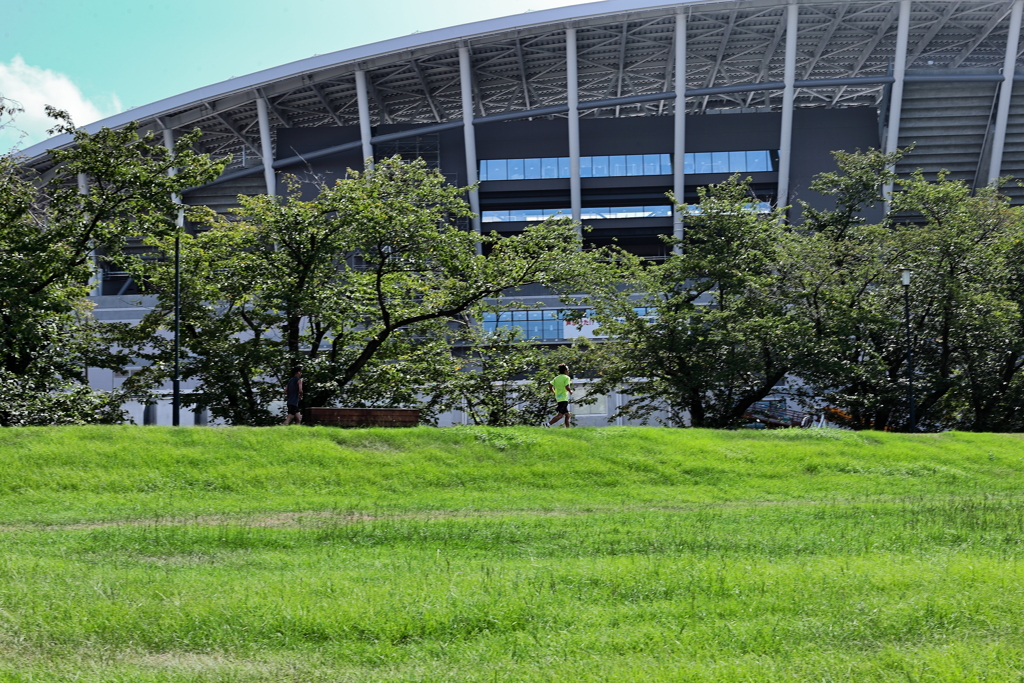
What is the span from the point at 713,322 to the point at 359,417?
1166cm

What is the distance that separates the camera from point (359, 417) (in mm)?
18047

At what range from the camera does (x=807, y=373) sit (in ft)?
81.2

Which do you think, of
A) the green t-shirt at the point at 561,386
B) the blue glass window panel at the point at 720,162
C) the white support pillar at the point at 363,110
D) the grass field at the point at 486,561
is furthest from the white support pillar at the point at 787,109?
the grass field at the point at 486,561

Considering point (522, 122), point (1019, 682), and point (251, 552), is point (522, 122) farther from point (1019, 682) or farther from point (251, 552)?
point (1019, 682)

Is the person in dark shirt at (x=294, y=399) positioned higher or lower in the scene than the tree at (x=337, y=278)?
lower

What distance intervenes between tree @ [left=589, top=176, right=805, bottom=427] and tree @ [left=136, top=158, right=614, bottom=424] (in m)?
2.75

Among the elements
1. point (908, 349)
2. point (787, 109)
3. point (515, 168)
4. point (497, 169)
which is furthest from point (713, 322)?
point (497, 169)

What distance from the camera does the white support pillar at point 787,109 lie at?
42969 mm

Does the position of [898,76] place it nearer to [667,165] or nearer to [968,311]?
[667,165]

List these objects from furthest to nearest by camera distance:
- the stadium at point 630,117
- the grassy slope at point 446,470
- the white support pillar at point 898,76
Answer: the stadium at point 630,117
the white support pillar at point 898,76
the grassy slope at point 446,470

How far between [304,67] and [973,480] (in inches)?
1605

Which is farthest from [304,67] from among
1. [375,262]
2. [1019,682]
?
[1019,682]

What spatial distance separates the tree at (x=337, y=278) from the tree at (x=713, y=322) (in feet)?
9.02

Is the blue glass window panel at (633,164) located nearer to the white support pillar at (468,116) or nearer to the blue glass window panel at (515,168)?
the blue glass window panel at (515,168)
